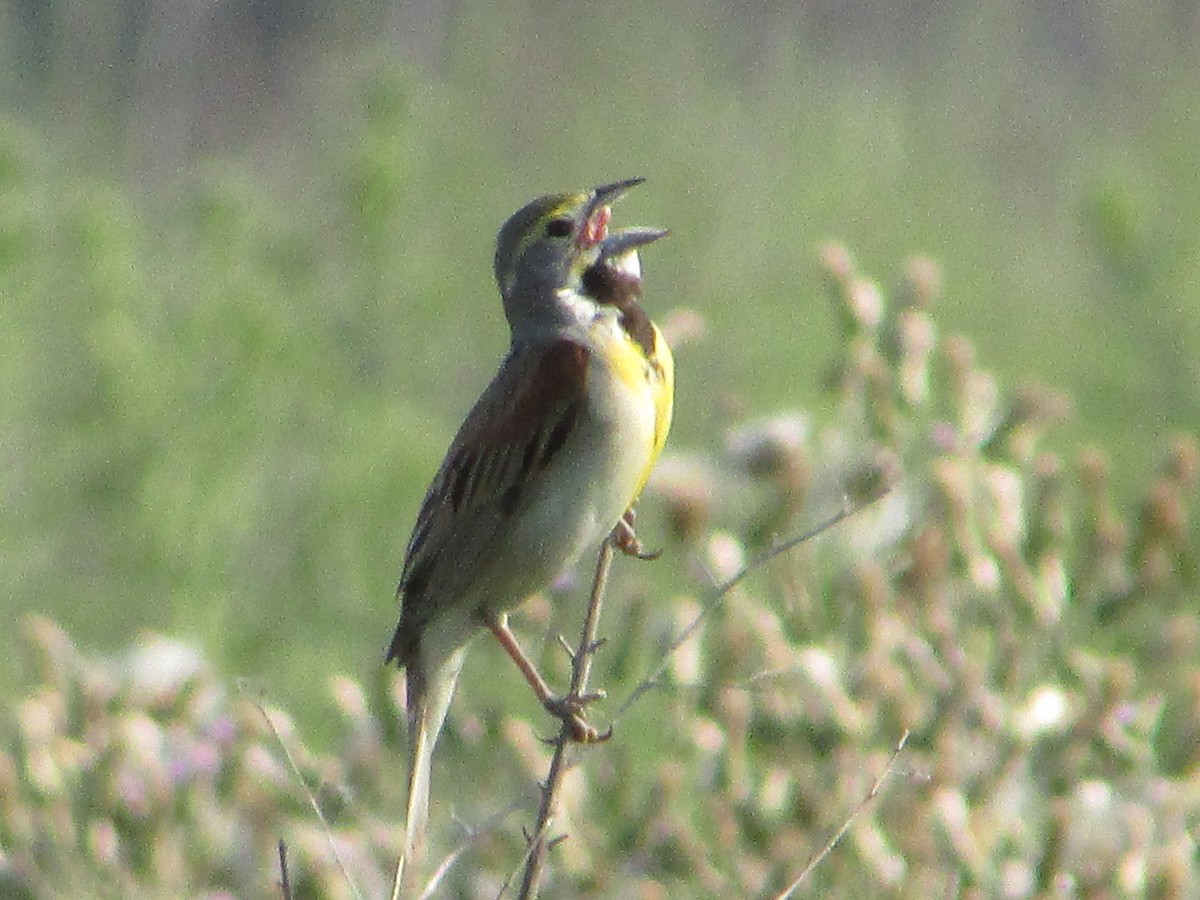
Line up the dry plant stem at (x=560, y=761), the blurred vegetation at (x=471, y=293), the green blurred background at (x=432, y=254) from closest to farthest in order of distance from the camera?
the dry plant stem at (x=560, y=761)
the blurred vegetation at (x=471, y=293)
the green blurred background at (x=432, y=254)

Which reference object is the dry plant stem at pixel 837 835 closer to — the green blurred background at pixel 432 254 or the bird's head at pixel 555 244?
the bird's head at pixel 555 244

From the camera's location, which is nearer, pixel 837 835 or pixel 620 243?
pixel 837 835

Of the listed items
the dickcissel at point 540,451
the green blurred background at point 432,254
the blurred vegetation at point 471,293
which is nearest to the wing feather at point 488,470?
the dickcissel at point 540,451

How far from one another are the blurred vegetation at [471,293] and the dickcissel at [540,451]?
41cm

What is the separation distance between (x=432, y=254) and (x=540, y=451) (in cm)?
336

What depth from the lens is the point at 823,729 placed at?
360cm

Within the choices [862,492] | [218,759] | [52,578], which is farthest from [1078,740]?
[52,578]

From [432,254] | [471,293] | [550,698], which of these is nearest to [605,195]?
[550,698]

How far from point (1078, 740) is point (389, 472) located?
2.46 m

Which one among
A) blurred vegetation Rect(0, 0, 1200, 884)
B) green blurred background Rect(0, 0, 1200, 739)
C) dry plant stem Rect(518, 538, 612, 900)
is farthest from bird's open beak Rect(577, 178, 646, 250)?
green blurred background Rect(0, 0, 1200, 739)

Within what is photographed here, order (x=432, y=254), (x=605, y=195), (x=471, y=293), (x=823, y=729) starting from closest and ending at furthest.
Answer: (x=605, y=195) < (x=823, y=729) < (x=432, y=254) < (x=471, y=293)

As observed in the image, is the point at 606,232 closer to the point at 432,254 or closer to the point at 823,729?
the point at 823,729

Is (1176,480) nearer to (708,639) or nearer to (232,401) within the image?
(708,639)

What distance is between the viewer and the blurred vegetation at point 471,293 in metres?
5.26
